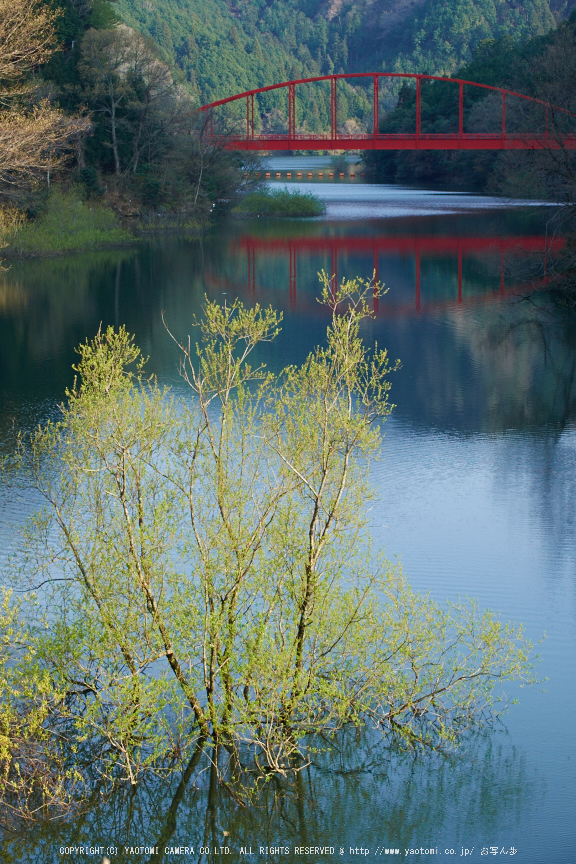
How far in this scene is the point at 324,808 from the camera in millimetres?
7328

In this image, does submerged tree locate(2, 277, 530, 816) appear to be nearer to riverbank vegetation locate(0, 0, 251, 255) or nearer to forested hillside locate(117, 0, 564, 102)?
riverbank vegetation locate(0, 0, 251, 255)

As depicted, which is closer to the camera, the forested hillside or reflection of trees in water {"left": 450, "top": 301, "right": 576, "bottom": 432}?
reflection of trees in water {"left": 450, "top": 301, "right": 576, "bottom": 432}

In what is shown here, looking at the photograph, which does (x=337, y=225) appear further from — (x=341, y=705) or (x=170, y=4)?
(x=170, y=4)

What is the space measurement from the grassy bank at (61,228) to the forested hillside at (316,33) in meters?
59.6

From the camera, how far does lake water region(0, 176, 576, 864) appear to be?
714 cm

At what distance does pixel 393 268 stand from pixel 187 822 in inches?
1034

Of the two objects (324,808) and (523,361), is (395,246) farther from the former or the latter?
(324,808)

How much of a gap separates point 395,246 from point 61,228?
11959mm

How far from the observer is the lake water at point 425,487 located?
23.4ft

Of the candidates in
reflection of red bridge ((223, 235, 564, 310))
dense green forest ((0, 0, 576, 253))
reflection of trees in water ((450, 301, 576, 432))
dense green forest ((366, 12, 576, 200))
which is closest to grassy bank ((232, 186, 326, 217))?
dense green forest ((0, 0, 576, 253))

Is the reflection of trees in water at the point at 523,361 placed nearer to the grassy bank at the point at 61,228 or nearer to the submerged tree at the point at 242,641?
the submerged tree at the point at 242,641

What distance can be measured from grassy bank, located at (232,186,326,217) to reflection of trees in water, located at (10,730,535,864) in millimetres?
45909

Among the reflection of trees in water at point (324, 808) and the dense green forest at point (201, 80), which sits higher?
the dense green forest at point (201, 80)

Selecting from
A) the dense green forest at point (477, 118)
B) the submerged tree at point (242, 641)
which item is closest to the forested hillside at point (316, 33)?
the dense green forest at point (477, 118)
